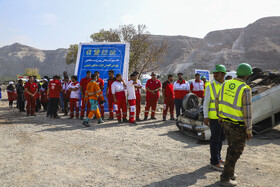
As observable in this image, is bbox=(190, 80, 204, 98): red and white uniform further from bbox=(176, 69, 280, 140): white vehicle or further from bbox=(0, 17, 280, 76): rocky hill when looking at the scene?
bbox=(0, 17, 280, 76): rocky hill

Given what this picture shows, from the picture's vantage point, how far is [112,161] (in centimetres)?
492

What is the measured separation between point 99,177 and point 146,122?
5.49 metres

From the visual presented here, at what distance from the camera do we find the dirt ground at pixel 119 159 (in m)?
4.02

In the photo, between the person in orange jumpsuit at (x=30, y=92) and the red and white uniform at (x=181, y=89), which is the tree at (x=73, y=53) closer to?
the person in orange jumpsuit at (x=30, y=92)

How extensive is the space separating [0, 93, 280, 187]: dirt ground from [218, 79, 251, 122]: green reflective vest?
3.89ft

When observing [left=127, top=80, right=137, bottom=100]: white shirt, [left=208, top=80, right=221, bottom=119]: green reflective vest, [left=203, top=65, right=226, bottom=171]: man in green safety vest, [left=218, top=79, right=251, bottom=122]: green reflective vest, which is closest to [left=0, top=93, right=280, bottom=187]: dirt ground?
[left=203, top=65, right=226, bottom=171]: man in green safety vest

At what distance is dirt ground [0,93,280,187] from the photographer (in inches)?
158

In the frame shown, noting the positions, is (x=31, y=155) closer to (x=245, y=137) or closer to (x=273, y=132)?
(x=245, y=137)

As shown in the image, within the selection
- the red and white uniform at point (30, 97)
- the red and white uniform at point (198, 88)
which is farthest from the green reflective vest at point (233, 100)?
the red and white uniform at point (30, 97)

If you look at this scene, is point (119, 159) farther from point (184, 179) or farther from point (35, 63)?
point (35, 63)

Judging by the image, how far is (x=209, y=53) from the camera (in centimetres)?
8219

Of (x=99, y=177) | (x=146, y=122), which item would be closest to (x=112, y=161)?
(x=99, y=177)

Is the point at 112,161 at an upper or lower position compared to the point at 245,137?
lower

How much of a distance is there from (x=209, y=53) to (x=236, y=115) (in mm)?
82980
